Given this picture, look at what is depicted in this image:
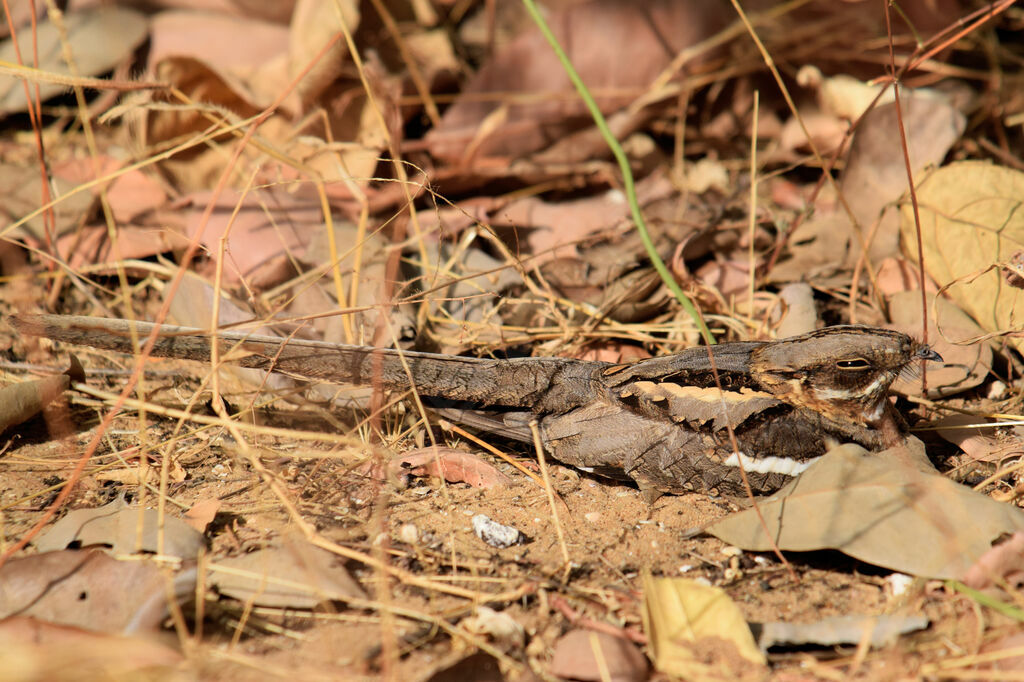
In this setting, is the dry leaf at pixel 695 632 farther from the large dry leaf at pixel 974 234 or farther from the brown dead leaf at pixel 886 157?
the brown dead leaf at pixel 886 157

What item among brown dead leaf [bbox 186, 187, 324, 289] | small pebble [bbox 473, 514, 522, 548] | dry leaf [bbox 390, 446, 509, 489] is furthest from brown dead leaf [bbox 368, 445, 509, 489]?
brown dead leaf [bbox 186, 187, 324, 289]

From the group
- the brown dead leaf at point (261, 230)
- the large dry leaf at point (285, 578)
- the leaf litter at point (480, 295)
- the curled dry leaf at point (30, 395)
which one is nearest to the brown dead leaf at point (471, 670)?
the leaf litter at point (480, 295)

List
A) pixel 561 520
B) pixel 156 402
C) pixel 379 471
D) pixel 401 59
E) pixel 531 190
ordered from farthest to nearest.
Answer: pixel 401 59
pixel 531 190
pixel 156 402
pixel 379 471
pixel 561 520

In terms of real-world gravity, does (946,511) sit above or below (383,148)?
below

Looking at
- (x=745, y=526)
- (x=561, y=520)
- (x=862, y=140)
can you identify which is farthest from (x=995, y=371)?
(x=561, y=520)

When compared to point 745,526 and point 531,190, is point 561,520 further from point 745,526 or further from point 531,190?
point 531,190

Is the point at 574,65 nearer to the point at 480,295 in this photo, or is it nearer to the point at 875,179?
the point at 875,179
